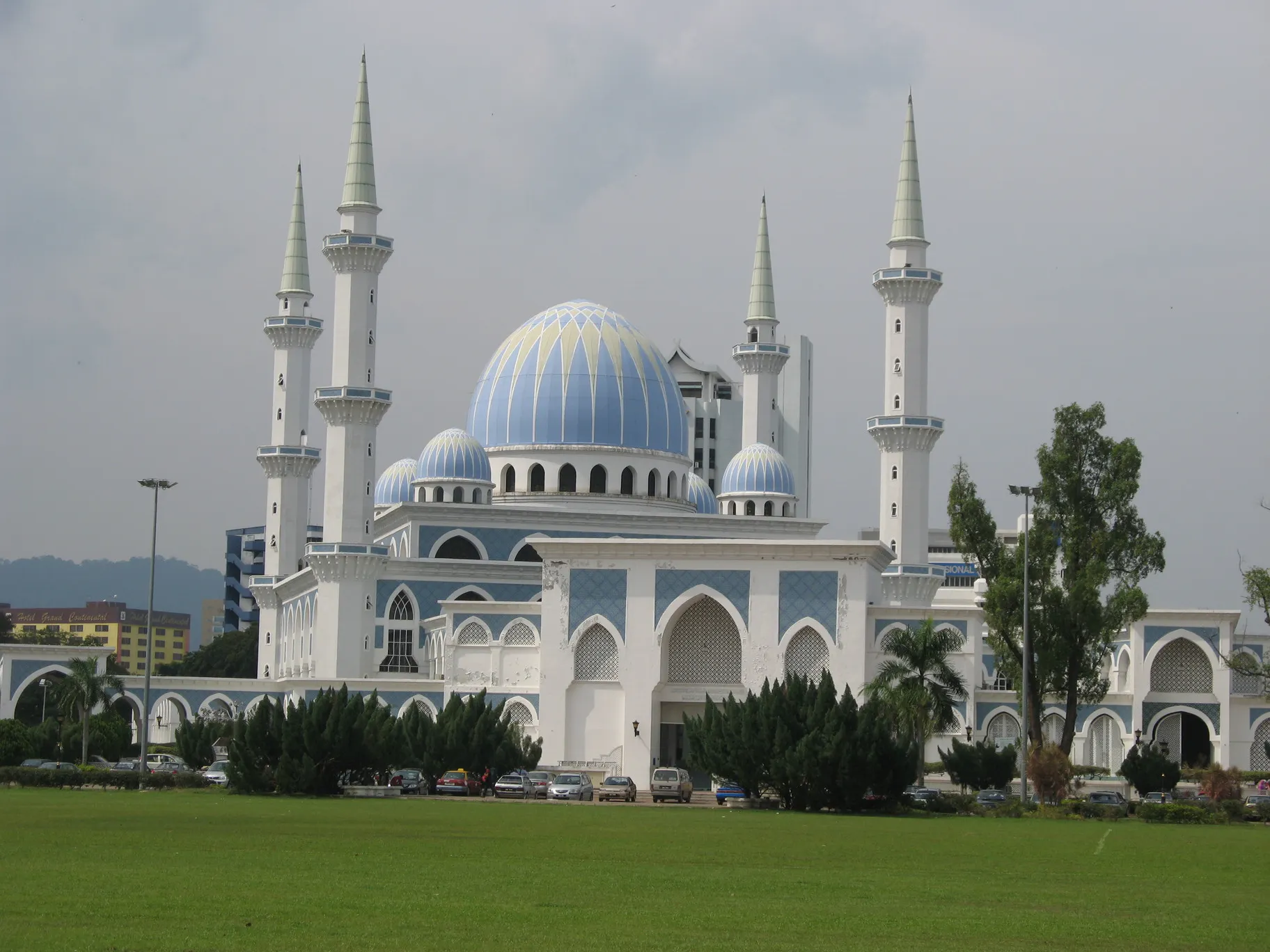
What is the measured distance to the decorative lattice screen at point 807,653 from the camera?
44.6 meters

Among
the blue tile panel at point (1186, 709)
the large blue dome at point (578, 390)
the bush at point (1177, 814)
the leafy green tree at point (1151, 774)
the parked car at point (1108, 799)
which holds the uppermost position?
the large blue dome at point (578, 390)

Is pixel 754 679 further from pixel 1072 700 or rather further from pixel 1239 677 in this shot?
pixel 1239 677

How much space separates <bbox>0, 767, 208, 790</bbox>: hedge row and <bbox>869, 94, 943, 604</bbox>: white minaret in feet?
66.8

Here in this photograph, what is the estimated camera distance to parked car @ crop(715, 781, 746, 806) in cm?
3466

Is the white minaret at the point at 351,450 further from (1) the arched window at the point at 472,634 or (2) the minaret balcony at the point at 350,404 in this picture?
(1) the arched window at the point at 472,634

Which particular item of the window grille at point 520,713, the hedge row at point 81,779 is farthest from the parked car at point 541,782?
the window grille at point 520,713

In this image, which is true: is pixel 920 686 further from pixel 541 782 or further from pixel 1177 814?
pixel 541 782

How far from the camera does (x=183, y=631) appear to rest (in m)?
176

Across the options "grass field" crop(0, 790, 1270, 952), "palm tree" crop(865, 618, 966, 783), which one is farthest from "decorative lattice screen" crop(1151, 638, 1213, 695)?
"grass field" crop(0, 790, 1270, 952)

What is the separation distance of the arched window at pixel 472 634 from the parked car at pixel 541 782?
8.77 meters

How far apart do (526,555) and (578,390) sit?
5.44m

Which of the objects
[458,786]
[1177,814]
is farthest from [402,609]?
[1177,814]

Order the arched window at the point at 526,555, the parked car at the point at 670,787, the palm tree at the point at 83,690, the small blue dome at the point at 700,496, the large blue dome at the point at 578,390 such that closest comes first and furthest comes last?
1. the parked car at the point at 670,787
2. the palm tree at the point at 83,690
3. the arched window at the point at 526,555
4. the large blue dome at the point at 578,390
5. the small blue dome at the point at 700,496

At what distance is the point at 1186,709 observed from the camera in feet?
155
